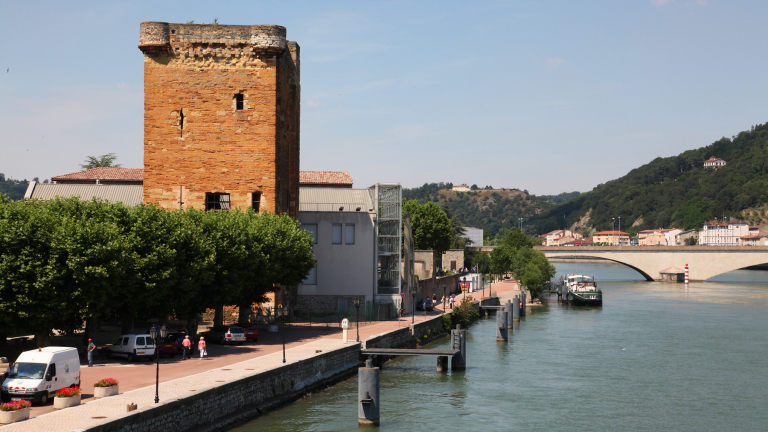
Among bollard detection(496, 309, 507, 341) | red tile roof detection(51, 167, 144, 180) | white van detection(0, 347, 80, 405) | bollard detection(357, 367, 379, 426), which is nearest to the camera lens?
white van detection(0, 347, 80, 405)

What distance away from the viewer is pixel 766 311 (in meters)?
76.4

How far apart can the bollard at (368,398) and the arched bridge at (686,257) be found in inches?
4268

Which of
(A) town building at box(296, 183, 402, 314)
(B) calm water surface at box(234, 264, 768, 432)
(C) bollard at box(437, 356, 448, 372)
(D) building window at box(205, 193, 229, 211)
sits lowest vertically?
(B) calm water surface at box(234, 264, 768, 432)

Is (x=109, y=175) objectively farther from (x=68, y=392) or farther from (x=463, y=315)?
(x=68, y=392)

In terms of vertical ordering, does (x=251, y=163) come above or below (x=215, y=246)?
above

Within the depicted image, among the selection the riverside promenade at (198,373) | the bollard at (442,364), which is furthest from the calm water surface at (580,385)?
the riverside promenade at (198,373)

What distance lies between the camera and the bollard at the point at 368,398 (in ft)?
95.0

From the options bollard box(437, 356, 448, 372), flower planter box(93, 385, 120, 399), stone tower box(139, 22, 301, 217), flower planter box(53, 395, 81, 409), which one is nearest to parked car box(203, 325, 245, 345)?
bollard box(437, 356, 448, 372)

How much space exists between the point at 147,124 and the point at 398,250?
22436 millimetres

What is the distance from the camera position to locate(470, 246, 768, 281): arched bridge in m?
131

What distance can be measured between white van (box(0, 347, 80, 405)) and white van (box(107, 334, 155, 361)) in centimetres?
818

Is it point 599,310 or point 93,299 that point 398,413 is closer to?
point 93,299

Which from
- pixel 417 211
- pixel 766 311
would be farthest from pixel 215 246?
pixel 417 211

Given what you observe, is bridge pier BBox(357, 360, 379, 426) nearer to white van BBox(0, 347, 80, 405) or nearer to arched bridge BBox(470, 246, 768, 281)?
white van BBox(0, 347, 80, 405)
